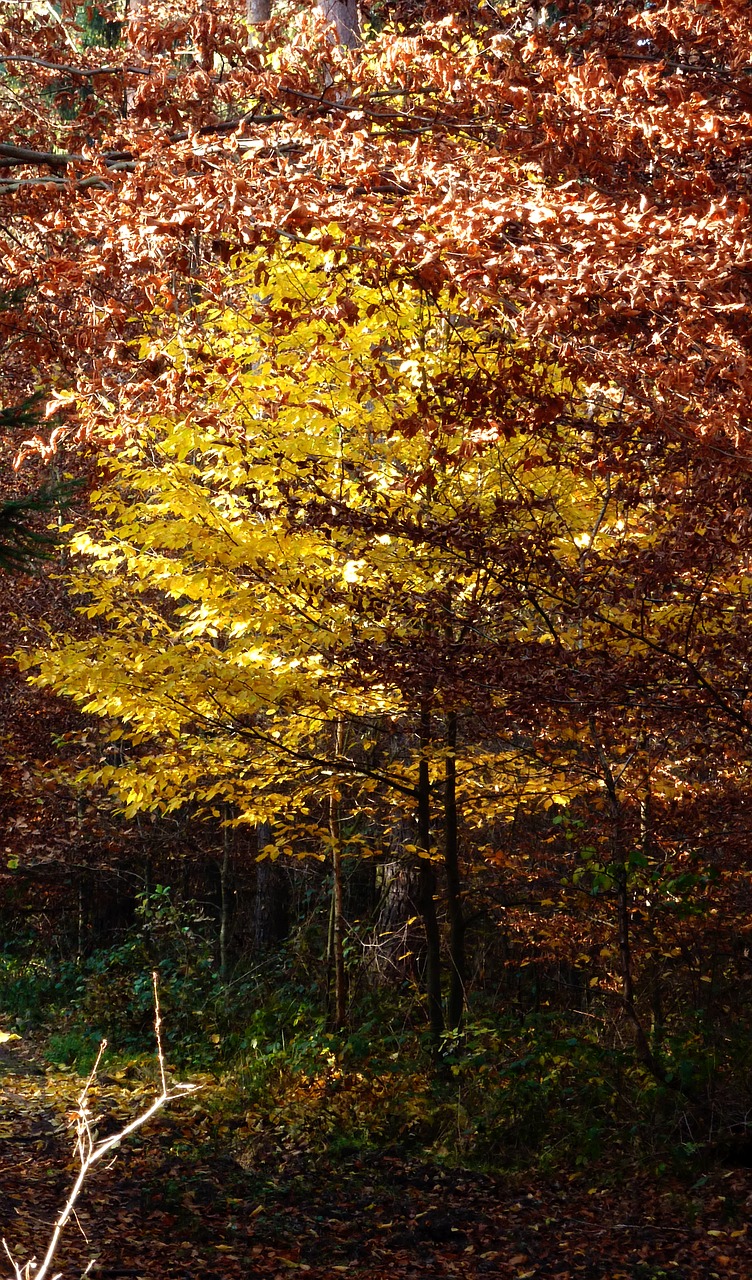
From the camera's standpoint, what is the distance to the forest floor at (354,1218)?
18.8ft

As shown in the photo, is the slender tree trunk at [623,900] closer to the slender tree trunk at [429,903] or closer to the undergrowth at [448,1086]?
the undergrowth at [448,1086]

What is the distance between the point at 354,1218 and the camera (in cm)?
655

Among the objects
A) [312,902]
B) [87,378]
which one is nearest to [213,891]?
[312,902]

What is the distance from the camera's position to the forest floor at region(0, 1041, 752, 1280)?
226 inches

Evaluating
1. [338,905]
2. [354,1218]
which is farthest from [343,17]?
[354,1218]

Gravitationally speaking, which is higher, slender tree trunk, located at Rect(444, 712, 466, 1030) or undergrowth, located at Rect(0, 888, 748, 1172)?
slender tree trunk, located at Rect(444, 712, 466, 1030)

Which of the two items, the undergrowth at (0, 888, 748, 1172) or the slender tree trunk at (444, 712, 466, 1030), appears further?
the slender tree trunk at (444, 712, 466, 1030)

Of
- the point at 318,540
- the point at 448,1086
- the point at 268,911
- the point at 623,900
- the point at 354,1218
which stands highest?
the point at 318,540

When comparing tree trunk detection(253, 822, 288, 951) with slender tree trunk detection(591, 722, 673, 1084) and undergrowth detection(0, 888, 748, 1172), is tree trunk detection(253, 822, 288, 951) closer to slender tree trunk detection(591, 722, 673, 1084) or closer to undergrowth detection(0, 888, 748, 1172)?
undergrowth detection(0, 888, 748, 1172)

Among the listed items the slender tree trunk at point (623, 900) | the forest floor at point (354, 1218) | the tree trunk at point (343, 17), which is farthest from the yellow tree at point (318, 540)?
the tree trunk at point (343, 17)

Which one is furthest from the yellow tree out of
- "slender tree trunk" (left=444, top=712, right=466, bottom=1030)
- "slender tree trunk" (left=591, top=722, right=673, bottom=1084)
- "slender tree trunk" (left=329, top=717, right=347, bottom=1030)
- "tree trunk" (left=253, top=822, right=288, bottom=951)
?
"tree trunk" (left=253, top=822, right=288, bottom=951)

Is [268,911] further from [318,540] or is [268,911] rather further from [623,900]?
[318,540]

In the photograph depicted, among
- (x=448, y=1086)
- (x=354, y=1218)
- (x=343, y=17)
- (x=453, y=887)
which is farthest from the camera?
(x=343, y=17)

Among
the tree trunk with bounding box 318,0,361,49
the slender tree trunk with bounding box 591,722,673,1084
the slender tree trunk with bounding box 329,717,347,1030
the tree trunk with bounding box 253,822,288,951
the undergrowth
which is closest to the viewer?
the slender tree trunk with bounding box 591,722,673,1084
